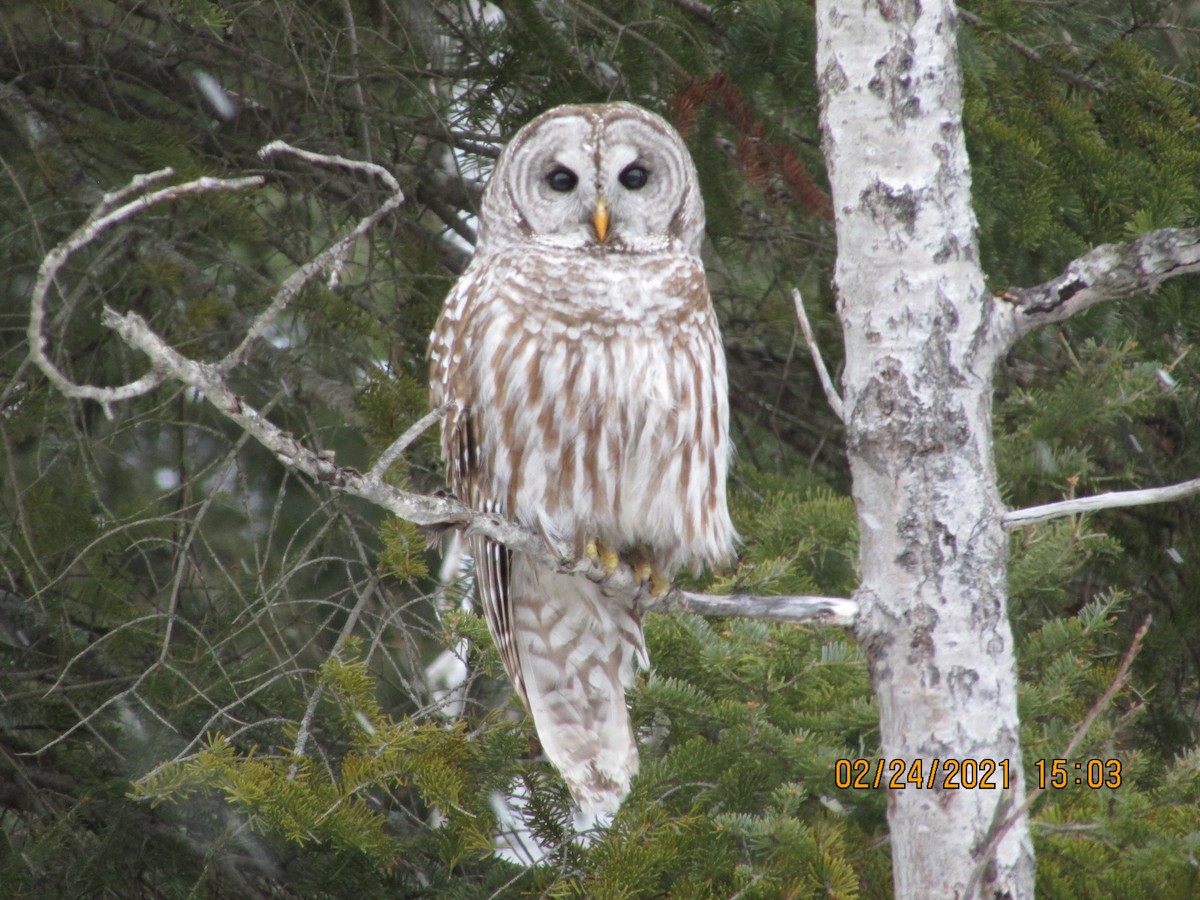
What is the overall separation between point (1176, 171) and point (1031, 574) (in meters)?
1.09

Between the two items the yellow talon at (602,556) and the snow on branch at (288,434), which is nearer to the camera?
the snow on branch at (288,434)

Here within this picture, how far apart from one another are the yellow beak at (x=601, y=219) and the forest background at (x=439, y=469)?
1.33ft

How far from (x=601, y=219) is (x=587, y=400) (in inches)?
20.6

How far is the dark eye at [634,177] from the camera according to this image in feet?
11.6

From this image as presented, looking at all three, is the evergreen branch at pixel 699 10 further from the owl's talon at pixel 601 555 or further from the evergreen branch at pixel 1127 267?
the evergreen branch at pixel 1127 267

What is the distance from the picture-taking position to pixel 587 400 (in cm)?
319

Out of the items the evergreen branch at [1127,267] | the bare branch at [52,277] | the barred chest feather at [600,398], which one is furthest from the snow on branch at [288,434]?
the evergreen branch at [1127,267]

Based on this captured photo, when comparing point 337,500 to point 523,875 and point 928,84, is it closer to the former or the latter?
point 523,875

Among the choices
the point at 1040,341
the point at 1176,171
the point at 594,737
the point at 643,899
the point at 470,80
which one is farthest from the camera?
the point at 1040,341

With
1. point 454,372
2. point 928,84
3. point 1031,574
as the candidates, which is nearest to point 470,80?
point 454,372

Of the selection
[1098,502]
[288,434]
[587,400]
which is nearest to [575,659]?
[587,400]

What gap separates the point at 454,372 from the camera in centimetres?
340
